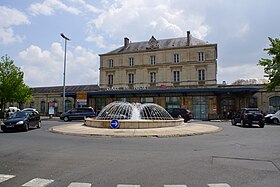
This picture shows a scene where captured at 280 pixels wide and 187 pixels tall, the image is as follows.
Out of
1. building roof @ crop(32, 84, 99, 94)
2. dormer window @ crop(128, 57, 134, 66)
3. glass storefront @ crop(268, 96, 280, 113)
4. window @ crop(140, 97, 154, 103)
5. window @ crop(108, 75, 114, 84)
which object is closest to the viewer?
glass storefront @ crop(268, 96, 280, 113)

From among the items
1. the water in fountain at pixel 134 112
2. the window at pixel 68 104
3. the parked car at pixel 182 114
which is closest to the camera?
the water in fountain at pixel 134 112

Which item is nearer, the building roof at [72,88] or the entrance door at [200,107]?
the entrance door at [200,107]

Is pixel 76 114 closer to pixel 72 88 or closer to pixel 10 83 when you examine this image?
pixel 10 83

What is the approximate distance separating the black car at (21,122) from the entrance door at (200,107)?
30110mm

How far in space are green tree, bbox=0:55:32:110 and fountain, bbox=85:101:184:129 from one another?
26.0m

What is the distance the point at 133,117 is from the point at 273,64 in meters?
22.3

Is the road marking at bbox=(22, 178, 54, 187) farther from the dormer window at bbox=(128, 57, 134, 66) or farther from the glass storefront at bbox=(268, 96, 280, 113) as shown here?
the dormer window at bbox=(128, 57, 134, 66)

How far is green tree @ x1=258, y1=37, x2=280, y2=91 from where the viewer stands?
34312mm

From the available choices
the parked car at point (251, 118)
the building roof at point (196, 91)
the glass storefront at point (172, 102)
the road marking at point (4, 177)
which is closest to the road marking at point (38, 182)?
the road marking at point (4, 177)

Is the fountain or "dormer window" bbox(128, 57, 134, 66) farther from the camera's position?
"dormer window" bbox(128, 57, 134, 66)

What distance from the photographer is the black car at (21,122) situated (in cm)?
1827

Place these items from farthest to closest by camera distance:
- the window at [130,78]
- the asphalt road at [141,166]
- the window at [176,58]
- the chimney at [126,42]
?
the chimney at [126,42] < the window at [130,78] < the window at [176,58] < the asphalt road at [141,166]

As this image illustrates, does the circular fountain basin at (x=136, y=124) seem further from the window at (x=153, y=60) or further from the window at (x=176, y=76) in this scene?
the window at (x=153, y=60)

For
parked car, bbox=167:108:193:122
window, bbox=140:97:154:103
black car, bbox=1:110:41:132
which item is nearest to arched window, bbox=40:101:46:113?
window, bbox=140:97:154:103
